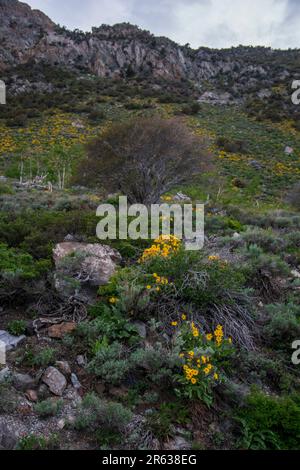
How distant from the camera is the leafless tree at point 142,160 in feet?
36.8

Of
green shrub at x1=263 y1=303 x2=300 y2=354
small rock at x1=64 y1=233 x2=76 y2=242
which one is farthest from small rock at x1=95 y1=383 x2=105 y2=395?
small rock at x1=64 y1=233 x2=76 y2=242

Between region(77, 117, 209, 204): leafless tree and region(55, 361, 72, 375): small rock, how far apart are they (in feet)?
26.0

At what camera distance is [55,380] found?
3.41 m

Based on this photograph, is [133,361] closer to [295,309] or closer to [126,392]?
[126,392]

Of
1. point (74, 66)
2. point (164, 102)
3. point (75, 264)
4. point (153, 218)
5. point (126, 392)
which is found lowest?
point (126, 392)

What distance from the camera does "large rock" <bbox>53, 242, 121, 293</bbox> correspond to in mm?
4719

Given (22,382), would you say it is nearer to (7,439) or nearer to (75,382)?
(75,382)

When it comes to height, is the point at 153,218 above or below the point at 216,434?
above

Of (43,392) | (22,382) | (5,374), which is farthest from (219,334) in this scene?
(5,374)

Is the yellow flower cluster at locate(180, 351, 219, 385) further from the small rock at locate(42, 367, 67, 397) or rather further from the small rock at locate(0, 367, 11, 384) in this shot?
the small rock at locate(0, 367, 11, 384)

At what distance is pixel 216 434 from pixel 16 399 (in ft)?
5.51

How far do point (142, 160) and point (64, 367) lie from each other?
848 centimetres
